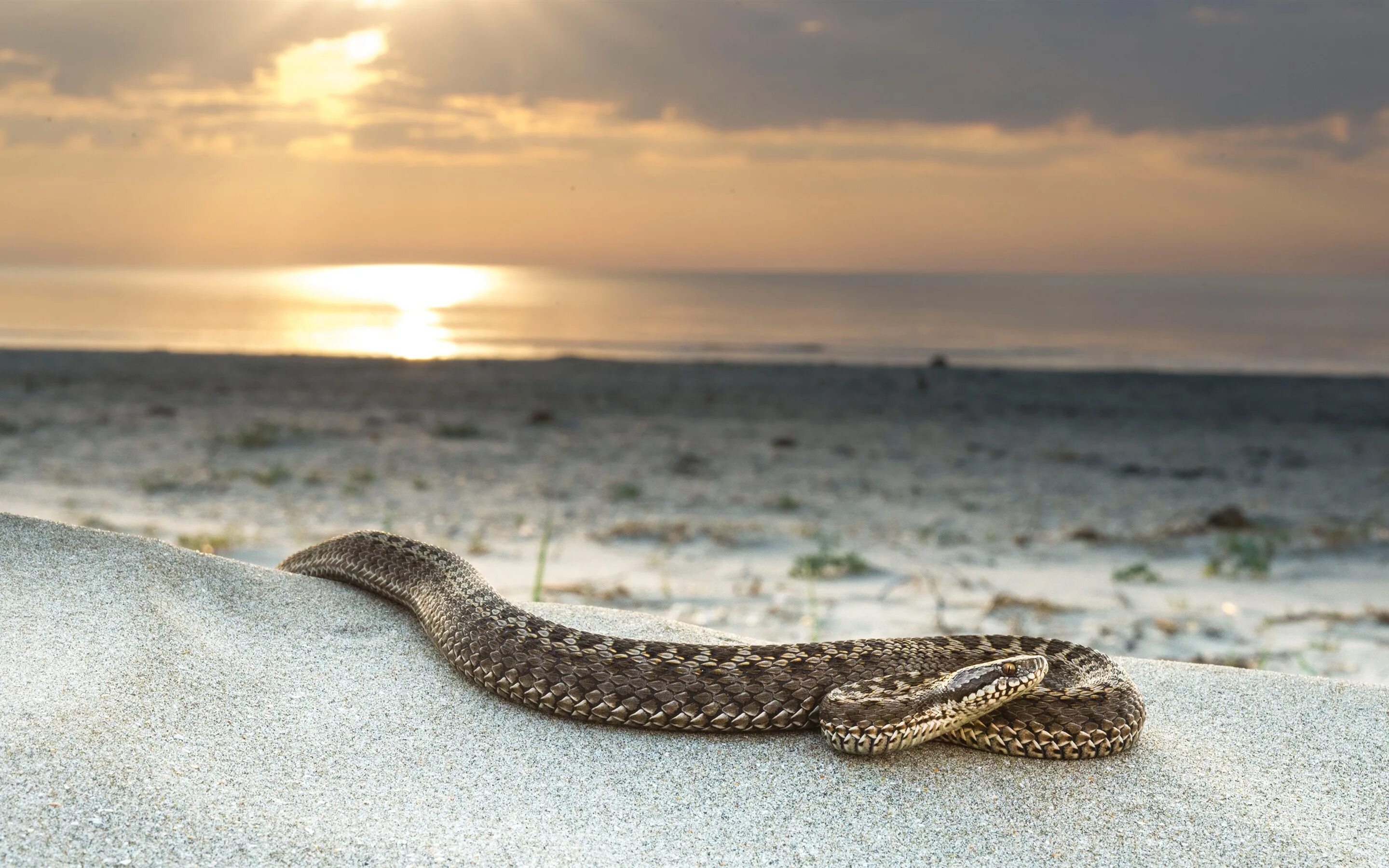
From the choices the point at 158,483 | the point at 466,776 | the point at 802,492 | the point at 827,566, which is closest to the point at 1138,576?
the point at 827,566

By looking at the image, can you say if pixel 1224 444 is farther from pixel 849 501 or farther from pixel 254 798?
pixel 254 798

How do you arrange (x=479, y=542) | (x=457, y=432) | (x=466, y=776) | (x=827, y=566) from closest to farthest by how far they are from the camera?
(x=466, y=776), (x=827, y=566), (x=479, y=542), (x=457, y=432)

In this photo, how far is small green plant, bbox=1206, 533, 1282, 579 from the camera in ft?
32.0

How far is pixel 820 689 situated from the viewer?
13.9ft

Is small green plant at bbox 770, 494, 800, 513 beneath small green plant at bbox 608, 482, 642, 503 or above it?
above

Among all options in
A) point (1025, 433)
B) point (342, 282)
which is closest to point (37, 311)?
point (1025, 433)

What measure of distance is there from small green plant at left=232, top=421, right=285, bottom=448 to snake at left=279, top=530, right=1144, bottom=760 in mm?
11779

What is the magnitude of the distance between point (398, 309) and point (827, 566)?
5851cm

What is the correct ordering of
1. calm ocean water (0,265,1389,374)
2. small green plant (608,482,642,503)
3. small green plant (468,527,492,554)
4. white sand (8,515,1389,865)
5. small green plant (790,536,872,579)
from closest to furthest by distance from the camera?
white sand (8,515,1389,865) → small green plant (790,536,872,579) → small green plant (468,527,492,554) → small green plant (608,482,642,503) → calm ocean water (0,265,1389,374)

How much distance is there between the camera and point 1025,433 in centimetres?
1850

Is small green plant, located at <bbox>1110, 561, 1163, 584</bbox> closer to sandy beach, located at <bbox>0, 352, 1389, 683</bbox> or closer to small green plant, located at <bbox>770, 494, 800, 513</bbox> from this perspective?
sandy beach, located at <bbox>0, 352, 1389, 683</bbox>

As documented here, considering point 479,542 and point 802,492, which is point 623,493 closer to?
point 802,492

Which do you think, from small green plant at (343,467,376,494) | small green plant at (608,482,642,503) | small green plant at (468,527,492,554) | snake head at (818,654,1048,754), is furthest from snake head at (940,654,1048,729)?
small green plant at (343,467,376,494)

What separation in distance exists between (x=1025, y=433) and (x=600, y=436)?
6782 millimetres
